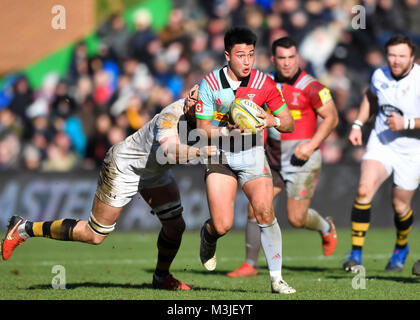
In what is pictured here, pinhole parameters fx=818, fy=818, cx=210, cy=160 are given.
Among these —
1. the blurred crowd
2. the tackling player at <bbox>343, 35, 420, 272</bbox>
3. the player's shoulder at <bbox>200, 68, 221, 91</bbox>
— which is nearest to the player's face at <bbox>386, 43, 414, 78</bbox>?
the tackling player at <bbox>343, 35, 420, 272</bbox>

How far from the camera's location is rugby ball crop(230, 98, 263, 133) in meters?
7.24

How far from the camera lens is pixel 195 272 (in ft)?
33.6

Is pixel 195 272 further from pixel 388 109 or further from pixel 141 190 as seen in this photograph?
pixel 388 109

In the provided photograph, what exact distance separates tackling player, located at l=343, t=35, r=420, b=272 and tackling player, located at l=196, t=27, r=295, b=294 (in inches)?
90.5

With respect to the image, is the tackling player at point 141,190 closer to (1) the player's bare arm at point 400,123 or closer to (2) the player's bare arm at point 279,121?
(2) the player's bare arm at point 279,121

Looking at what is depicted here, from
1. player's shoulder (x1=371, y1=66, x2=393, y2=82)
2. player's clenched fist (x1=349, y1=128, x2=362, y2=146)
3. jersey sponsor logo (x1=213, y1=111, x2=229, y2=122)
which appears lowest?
player's clenched fist (x1=349, y1=128, x2=362, y2=146)

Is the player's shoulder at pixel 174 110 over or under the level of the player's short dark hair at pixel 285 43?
under

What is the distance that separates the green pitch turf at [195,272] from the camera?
7.80m

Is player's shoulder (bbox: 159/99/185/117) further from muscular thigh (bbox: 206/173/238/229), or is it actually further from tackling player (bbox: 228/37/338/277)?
tackling player (bbox: 228/37/338/277)

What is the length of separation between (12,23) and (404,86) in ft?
42.1

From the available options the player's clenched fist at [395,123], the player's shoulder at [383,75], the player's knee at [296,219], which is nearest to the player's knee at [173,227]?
the player's knee at [296,219]

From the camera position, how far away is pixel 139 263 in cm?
1124

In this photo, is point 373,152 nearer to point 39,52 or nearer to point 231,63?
point 231,63

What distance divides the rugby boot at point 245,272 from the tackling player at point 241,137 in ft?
6.25
